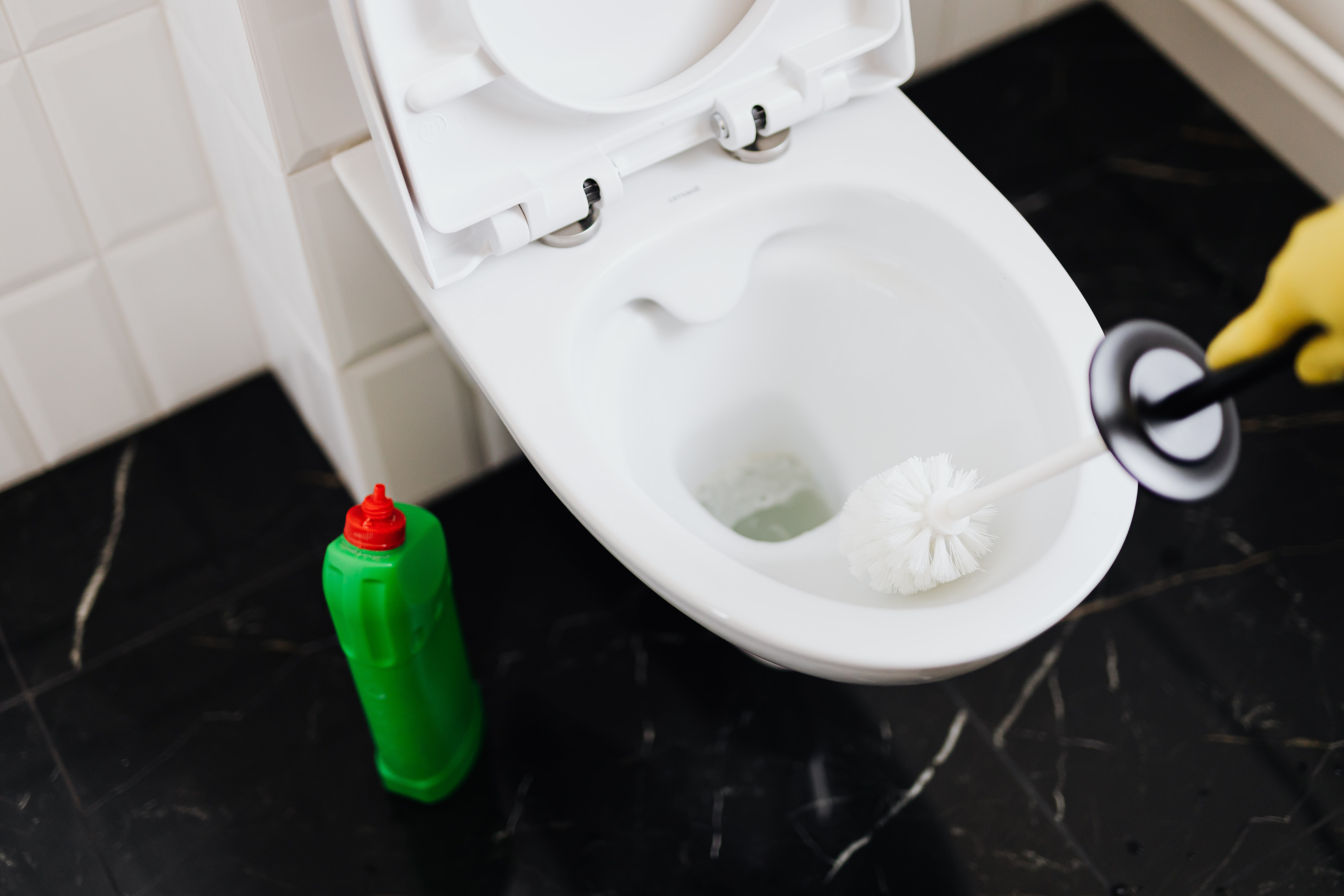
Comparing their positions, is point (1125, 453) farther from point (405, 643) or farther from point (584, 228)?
point (405, 643)

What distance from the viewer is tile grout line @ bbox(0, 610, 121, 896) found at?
3.30 ft

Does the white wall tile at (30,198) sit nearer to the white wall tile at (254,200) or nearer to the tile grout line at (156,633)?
the white wall tile at (254,200)

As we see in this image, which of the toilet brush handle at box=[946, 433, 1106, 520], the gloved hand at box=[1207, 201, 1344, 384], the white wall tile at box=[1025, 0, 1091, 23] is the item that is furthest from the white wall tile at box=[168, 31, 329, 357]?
the white wall tile at box=[1025, 0, 1091, 23]

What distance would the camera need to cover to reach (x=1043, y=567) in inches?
27.5

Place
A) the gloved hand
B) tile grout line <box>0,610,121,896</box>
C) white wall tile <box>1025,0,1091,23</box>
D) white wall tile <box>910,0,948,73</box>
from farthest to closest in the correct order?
white wall tile <box>1025,0,1091,23</box>, white wall tile <box>910,0,948,73</box>, tile grout line <box>0,610,121,896</box>, the gloved hand

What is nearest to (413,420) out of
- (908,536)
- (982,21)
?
(908,536)

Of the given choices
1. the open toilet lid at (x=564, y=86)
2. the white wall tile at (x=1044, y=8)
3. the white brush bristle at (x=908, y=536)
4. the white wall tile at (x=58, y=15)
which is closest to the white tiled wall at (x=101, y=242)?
the white wall tile at (x=58, y=15)

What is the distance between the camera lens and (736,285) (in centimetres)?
89

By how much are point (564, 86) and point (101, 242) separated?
0.48 m

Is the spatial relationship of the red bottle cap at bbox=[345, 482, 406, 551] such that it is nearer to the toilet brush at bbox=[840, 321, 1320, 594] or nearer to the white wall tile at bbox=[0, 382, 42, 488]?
the toilet brush at bbox=[840, 321, 1320, 594]

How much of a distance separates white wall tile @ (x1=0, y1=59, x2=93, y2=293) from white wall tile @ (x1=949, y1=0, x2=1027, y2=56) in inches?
34.9

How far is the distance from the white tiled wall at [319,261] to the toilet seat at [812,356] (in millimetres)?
49

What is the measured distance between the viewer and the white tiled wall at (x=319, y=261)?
790 millimetres

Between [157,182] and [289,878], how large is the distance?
0.60 m
